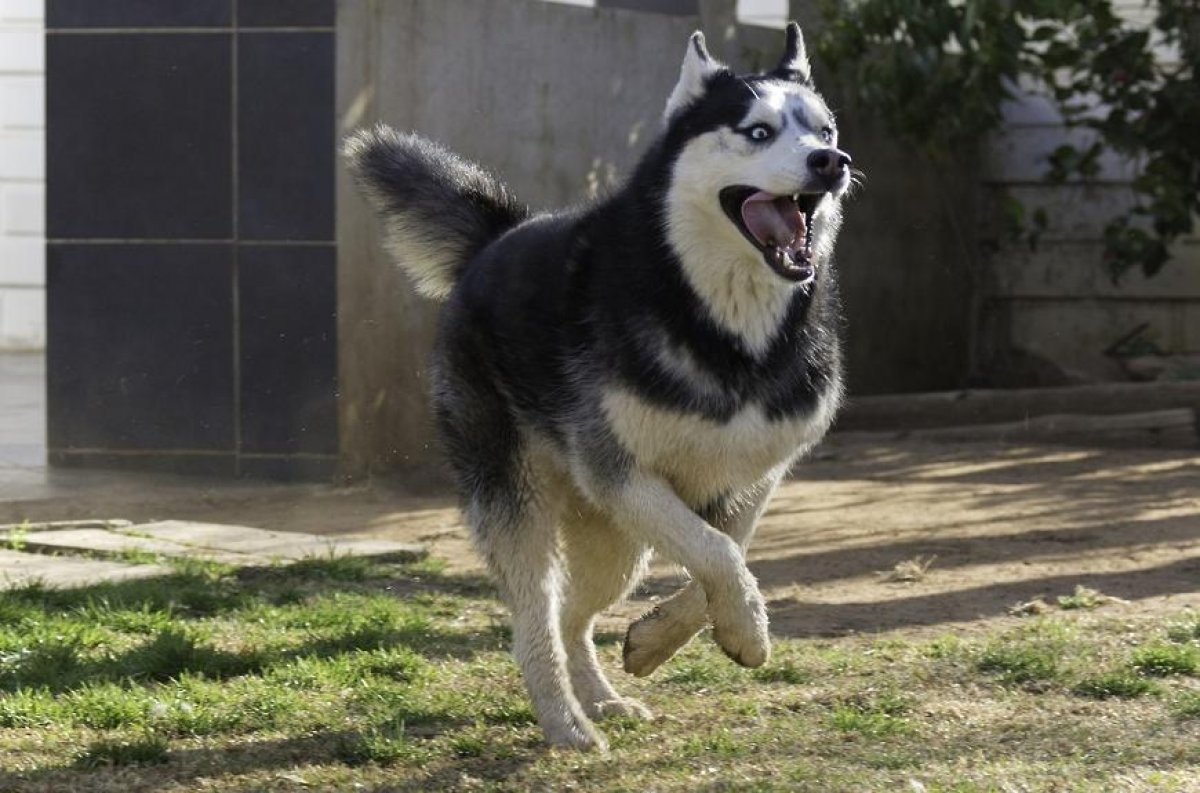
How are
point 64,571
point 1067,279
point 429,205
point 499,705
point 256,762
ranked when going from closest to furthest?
1. point 256,762
2. point 499,705
3. point 429,205
4. point 64,571
5. point 1067,279

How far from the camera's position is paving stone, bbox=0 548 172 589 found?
21.4ft

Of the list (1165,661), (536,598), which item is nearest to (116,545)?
(536,598)

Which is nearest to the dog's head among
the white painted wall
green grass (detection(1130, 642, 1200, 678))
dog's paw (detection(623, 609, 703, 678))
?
dog's paw (detection(623, 609, 703, 678))

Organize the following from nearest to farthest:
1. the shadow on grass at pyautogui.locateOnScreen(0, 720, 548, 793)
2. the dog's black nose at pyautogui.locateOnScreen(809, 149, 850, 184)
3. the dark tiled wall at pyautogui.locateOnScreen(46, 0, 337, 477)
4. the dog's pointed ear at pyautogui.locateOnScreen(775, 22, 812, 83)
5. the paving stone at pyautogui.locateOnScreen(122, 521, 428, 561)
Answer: the shadow on grass at pyautogui.locateOnScreen(0, 720, 548, 793), the dog's black nose at pyautogui.locateOnScreen(809, 149, 850, 184), the dog's pointed ear at pyautogui.locateOnScreen(775, 22, 812, 83), the paving stone at pyautogui.locateOnScreen(122, 521, 428, 561), the dark tiled wall at pyautogui.locateOnScreen(46, 0, 337, 477)

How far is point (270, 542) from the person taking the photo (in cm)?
745

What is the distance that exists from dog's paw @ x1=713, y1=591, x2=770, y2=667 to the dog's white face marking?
61 cm

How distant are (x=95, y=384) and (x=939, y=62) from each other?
5104 mm

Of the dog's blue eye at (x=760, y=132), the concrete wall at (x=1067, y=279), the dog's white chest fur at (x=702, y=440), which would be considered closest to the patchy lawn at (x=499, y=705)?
the dog's white chest fur at (x=702, y=440)

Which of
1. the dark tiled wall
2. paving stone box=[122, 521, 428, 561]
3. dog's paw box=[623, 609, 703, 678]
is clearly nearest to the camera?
dog's paw box=[623, 609, 703, 678]

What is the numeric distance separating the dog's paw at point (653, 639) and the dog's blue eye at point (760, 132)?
1166 mm

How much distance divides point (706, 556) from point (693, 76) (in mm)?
1238

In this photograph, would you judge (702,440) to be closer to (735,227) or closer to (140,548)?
(735,227)

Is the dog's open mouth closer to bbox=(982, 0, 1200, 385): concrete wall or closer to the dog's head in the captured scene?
the dog's head

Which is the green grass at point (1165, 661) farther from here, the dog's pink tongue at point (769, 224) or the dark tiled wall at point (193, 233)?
the dark tiled wall at point (193, 233)
